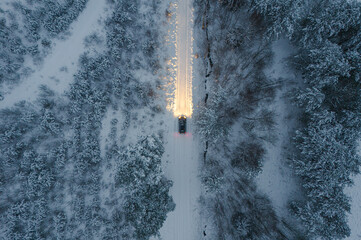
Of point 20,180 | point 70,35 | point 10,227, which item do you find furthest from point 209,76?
point 10,227

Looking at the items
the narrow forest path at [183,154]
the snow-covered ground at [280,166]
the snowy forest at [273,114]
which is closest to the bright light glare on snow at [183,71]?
the narrow forest path at [183,154]

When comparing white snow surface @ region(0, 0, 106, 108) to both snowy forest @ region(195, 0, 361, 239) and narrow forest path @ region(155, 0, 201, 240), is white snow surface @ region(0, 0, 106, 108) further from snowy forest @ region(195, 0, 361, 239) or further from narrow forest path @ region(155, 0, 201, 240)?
snowy forest @ region(195, 0, 361, 239)

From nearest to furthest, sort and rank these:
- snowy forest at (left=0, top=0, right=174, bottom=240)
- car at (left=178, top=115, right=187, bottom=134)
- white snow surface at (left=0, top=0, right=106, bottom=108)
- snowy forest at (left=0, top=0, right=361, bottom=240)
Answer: snowy forest at (left=0, top=0, right=361, bottom=240)
snowy forest at (left=0, top=0, right=174, bottom=240)
white snow surface at (left=0, top=0, right=106, bottom=108)
car at (left=178, top=115, right=187, bottom=134)

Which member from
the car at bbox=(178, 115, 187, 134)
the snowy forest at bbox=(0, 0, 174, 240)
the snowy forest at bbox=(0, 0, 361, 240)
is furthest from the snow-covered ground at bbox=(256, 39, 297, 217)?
the snowy forest at bbox=(0, 0, 174, 240)

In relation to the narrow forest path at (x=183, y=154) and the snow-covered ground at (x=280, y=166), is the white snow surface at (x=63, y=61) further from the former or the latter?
the snow-covered ground at (x=280, y=166)

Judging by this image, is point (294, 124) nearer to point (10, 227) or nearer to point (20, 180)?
point (20, 180)

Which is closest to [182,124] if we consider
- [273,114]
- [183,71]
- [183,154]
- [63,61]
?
[183,154]
